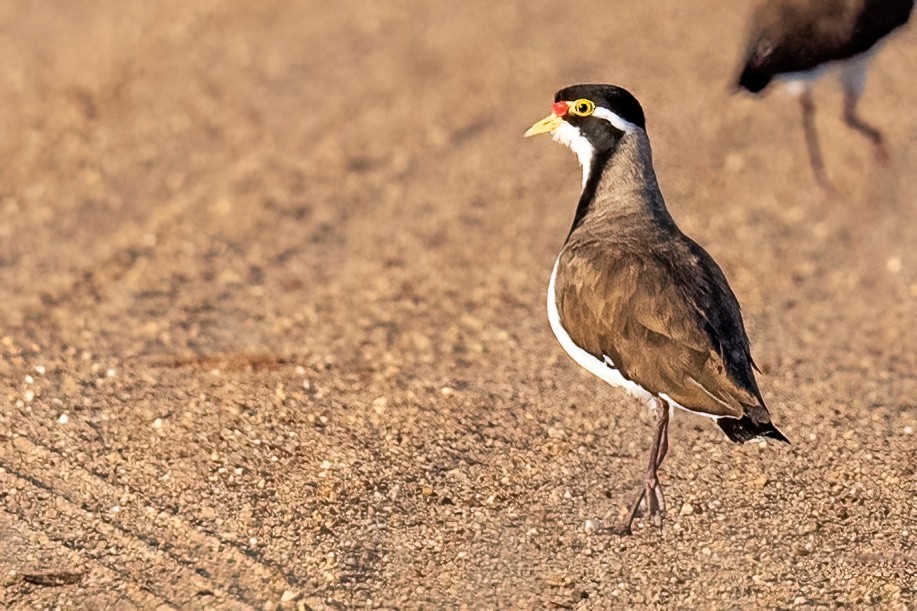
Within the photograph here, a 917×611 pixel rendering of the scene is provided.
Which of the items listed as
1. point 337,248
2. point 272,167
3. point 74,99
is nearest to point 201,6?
point 74,99

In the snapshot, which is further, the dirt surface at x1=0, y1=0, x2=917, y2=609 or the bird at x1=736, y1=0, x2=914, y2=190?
the bird at x1=736, y1=0, x2=914, y2=190

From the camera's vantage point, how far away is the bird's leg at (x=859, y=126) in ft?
30.0

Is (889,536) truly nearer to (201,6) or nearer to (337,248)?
(337,248)

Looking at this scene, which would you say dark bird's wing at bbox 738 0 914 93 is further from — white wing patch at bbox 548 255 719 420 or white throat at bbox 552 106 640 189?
white wing patch at bbox 548 255 719 420

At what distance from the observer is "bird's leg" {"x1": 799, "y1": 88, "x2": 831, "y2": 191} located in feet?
29.4

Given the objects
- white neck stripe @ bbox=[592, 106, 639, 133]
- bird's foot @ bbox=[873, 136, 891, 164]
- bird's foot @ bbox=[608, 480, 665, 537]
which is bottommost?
bird's foot @ bbox=[608, 480, 665, 537]

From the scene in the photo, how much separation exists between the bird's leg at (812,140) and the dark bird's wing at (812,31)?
46 centimetres

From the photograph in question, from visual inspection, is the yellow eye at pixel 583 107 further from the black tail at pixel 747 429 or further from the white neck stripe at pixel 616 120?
the black tail at pixel 747 429

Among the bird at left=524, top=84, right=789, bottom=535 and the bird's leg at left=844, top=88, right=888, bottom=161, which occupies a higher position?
the bird at left=524, top=84, right=789, bottom=535

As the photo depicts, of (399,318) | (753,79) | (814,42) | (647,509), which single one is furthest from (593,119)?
(814,42)

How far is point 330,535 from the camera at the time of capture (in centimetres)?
568

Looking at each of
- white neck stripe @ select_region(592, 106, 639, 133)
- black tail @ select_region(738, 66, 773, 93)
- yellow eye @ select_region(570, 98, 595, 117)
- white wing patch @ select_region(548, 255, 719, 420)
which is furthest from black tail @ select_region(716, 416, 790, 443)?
black tail @ select_region(738, 66, 773, 93)

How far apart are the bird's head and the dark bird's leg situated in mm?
1272

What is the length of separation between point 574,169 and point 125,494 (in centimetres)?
448
